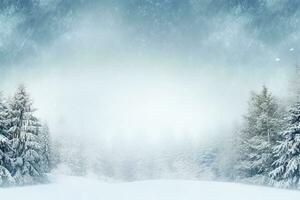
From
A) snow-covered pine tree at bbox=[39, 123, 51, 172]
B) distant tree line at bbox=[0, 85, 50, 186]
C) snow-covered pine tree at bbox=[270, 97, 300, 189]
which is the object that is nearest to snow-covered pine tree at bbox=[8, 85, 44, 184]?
distant tree line at bbox=[0, 85, 50, 186]

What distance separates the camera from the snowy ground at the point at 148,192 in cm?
885

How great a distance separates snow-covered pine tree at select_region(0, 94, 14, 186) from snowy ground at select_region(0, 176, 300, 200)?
2105 centimetres

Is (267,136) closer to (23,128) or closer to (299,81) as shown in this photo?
(299,81)

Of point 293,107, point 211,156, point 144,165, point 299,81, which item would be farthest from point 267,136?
point 144,165

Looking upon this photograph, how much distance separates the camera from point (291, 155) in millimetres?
28359

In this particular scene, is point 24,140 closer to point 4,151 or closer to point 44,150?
point 4,151

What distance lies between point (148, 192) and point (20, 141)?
88.1 ft

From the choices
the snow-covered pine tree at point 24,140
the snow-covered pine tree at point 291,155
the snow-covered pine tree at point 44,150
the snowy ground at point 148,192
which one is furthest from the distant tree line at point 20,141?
the snowy ground at point 148,192

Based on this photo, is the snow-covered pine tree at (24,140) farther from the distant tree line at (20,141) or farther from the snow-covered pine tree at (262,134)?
the snow-covered pine tree at (262,134)

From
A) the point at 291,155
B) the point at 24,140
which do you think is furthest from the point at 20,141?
the point at 291,155

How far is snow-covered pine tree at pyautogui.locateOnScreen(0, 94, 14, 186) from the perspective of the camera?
29.5 metres

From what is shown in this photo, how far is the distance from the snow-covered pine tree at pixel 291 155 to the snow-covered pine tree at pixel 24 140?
1726cm

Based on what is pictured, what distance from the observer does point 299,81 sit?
48312 mm

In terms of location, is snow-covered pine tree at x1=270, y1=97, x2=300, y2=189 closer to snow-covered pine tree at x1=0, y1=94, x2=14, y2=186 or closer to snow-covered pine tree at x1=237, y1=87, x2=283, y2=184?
snow-covered pine tree at x1=237, y1=87, x2=283, y2=184
